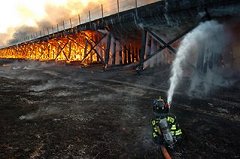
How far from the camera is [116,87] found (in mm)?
11812

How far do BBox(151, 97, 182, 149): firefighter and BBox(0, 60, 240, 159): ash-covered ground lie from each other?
0.21 metres

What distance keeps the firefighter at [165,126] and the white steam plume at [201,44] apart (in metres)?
5.22

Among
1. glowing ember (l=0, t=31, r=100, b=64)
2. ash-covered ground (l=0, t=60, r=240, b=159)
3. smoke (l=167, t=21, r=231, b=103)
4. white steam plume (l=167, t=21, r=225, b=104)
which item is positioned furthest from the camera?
glowing ember (l=0, t=31, r=100, b=64)

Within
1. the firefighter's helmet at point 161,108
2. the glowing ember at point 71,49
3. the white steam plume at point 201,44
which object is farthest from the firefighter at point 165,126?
the glowing ember at point 71,49

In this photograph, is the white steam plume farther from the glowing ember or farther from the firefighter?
the glowing ember

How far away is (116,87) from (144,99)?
2956mm

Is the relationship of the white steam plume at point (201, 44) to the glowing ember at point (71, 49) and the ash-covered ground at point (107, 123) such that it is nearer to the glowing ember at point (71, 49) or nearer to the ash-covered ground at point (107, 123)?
the ash-covered ground at point (107, 123)

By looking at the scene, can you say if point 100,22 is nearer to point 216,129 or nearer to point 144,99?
point 144,99

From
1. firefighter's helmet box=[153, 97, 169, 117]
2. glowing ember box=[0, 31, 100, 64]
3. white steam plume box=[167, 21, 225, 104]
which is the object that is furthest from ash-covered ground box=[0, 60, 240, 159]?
glowing ember box=[0, 31, 100, 64]

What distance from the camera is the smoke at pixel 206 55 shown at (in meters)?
10.6

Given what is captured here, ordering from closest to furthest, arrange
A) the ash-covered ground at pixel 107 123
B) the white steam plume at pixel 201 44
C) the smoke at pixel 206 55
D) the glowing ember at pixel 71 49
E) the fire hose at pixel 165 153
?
the fire hose at pixel 165 153
the ash-covered ground at pixel 107 123
the smoke at pixel 206 55
the white steam plume at pixel 201 44
the glowing ember at pixel 71 49

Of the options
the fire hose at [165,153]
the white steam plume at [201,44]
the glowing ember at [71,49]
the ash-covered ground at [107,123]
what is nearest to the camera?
the fire hose at [165,153]

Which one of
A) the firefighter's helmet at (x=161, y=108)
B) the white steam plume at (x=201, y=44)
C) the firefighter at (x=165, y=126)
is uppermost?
the white steam plume at (x=201, y=44)

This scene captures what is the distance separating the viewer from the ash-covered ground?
4.84m
